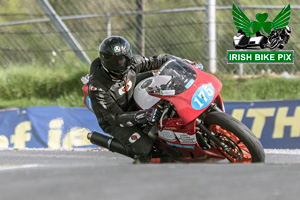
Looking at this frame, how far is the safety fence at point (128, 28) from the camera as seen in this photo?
39.7 feet

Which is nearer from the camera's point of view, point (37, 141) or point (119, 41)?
point (119, 41)

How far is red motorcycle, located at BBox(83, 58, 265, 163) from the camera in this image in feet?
19.9

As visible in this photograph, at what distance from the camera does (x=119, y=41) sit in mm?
A: 6898

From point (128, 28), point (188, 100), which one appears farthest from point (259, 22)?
point (188, 100)

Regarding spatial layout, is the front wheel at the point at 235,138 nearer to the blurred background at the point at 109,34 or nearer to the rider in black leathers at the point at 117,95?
the rider in black leathers at the point at 117,95

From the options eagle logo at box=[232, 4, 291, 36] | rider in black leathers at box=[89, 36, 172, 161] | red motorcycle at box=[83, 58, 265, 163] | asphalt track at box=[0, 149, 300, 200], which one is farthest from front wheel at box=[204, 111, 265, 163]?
eagle logo at box=[232, 4, 291, 36]

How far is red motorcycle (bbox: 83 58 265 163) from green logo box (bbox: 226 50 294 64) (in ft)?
17.8

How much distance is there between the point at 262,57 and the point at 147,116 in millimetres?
6192

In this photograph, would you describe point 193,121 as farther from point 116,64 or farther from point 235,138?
point 116,64

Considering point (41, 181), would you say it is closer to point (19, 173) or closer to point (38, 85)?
point (19, 173)

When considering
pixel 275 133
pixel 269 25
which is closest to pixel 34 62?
pixel 269 25

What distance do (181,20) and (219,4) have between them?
3.05 feet

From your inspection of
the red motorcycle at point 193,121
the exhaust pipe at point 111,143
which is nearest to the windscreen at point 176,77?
the red motorcycle at point 193,121

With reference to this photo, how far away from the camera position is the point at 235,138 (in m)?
6.16
